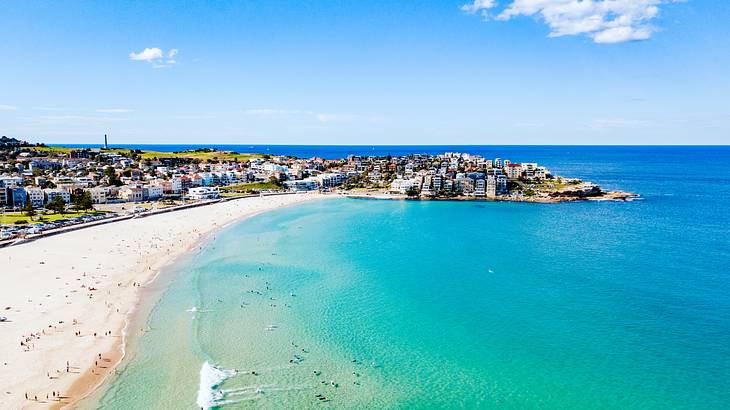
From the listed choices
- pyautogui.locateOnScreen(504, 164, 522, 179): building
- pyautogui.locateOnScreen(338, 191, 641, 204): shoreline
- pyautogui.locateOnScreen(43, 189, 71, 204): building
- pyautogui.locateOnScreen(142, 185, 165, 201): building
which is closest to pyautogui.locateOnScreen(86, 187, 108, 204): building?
pyautogui.locateOnScreen(43, 189, 71, 204): building

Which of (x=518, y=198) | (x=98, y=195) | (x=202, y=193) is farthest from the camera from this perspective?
(x=518, y=198)

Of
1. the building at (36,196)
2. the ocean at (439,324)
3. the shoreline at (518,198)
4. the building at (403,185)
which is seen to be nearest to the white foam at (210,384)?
the ocean at (439,324)

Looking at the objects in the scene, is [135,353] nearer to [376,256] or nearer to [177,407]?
[177,407]

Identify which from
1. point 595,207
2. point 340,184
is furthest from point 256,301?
point 340,184

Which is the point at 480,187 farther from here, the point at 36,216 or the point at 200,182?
the point at 36,216

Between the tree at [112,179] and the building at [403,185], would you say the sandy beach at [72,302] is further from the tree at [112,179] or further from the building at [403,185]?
the building at [403,185]

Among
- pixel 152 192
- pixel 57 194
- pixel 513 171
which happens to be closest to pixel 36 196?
pixel 57 194

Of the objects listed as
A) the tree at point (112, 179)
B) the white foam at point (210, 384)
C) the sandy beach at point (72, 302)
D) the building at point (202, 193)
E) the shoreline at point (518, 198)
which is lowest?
the white foam at point (210, 384)
